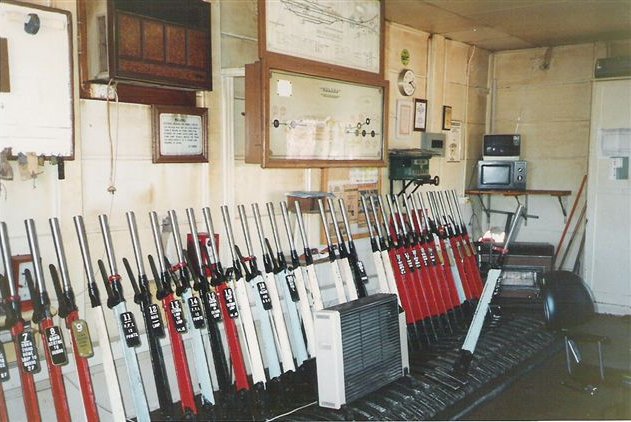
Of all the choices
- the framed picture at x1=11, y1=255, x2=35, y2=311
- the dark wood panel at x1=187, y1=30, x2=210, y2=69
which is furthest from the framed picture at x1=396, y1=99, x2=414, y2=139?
the framed picture at x1=11, y1=255, x2=35, y2=311

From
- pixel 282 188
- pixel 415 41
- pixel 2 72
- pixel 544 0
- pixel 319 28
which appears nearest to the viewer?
pixel 2 72

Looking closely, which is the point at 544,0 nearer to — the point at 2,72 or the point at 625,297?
the point at 625,297

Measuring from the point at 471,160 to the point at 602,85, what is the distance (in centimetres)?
130

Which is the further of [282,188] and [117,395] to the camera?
[282,188]

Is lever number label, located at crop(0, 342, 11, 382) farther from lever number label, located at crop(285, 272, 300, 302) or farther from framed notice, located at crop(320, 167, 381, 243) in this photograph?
framed notice, located at crop(320, 167, 381, 243)

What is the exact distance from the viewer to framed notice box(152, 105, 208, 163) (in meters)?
2.80

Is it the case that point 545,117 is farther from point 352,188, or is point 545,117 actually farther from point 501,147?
point 352,188

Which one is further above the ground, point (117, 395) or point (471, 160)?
point (471, 160)

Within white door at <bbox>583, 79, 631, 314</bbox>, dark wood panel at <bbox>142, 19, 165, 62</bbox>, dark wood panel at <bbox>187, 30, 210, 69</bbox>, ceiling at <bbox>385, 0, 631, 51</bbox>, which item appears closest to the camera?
dark wood panel at <bbox>142, 19, 165, 62</bbox>

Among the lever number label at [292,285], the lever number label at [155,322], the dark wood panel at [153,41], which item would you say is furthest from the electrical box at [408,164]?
the lever number label at [155,322]

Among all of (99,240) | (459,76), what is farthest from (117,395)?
(459,76)

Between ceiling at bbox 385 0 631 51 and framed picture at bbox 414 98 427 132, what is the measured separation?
59 cm

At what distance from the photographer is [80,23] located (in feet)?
8.00

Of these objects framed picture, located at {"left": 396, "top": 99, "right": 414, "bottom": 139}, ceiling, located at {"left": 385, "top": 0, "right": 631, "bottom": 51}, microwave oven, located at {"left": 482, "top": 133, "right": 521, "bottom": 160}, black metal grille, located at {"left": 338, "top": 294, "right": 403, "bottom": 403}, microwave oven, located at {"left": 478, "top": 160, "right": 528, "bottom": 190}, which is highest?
ceiling, located at {"left": 385, "top": 0, "right": 631, "bottom": 51}
